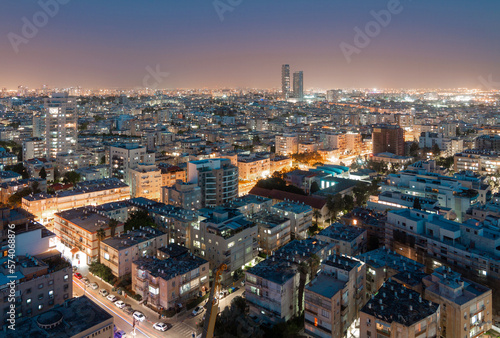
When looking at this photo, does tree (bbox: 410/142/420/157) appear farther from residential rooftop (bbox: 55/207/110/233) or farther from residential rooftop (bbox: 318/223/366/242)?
residential rooftop (bbox: 55/207/110/233)

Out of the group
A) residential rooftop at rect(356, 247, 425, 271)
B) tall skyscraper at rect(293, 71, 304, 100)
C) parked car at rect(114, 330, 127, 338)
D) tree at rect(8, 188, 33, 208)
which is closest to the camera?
parked car at rect(114, 330, 127, 338)

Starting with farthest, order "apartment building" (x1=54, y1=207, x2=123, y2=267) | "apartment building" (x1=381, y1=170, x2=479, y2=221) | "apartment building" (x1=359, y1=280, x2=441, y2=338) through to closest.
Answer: "apartment building" (x1=381, y1=170, x2=479, y2=221) < "apartment building" (x1=54, y1=207, x2=123, y2=267) < "apartment building" (x1=359, y1=280, x2=441, y2=338)

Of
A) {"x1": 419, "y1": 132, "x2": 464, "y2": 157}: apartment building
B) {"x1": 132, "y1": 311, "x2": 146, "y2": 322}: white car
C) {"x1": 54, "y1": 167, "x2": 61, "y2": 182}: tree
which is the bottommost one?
{"x1": 132, "y1": 311, "x2": 146, "y2": 322}: white car

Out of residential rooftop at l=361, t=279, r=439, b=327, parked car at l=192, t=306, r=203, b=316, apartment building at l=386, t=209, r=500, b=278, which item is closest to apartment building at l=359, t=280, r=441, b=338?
residential rooftop at l=361, t=279, r=439, b=327

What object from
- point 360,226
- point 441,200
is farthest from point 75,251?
point 441,200

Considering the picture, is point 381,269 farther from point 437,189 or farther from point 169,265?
point 437,189

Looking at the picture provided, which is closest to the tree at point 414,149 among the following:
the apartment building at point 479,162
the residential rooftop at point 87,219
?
the apartment building at point 479,162
